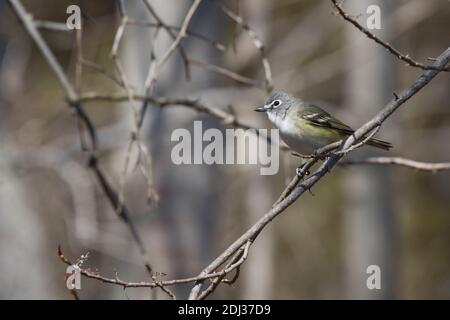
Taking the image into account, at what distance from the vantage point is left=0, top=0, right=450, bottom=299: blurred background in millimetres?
5508

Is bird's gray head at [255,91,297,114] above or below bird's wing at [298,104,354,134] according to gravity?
above

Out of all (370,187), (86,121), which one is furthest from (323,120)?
(370,187)

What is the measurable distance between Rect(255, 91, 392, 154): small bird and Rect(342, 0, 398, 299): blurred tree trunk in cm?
328

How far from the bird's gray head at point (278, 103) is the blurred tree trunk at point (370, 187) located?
3.29m

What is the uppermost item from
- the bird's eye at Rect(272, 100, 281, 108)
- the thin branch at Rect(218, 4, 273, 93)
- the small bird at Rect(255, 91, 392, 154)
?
the thin branch at Rect(218, 4, 273, 93)

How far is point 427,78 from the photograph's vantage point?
2486mm

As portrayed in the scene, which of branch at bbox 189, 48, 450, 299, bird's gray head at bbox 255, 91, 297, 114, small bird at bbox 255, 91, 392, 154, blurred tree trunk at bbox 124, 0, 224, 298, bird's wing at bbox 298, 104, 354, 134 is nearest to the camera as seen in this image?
branch at bbox 189, 48, 450, 299

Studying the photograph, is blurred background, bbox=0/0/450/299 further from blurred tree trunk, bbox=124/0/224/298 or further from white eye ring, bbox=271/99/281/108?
white eye ring, bbox=271/99/281/108

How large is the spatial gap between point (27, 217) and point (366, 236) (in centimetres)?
358

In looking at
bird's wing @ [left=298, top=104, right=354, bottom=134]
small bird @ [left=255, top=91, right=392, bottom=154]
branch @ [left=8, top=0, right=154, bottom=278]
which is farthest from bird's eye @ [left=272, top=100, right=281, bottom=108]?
branch @ [left=8, top=0, right=154, bottom=278]

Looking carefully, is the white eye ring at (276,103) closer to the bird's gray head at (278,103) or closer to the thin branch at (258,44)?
the bird's gray head at (278,103)

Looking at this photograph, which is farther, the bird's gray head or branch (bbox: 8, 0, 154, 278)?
the bird's gray head

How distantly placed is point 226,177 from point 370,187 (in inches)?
71.6
